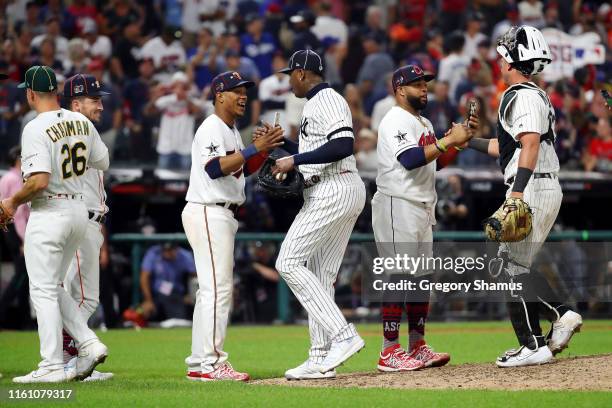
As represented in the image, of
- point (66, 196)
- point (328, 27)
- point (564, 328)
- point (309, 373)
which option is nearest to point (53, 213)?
point (66, 196)

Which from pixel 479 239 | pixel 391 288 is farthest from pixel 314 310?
pixel 479 239

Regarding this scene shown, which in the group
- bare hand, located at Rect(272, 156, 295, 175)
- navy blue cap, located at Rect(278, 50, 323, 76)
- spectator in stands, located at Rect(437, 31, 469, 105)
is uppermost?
spectator in stands, located at Rect(437, 31, 469, 105)

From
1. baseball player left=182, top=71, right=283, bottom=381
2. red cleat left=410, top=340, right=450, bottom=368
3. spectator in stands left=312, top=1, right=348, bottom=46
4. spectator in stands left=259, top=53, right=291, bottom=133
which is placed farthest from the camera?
spectator in stands left=312, top=1, right=348, bottom=46

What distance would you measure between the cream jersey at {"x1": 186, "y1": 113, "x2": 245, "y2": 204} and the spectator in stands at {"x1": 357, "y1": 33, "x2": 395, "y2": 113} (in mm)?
9053

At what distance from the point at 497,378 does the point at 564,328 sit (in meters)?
0.70

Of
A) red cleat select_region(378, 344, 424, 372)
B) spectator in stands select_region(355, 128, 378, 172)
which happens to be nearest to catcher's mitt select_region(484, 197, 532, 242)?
red cleat select_region(378, 344, 424, 372)

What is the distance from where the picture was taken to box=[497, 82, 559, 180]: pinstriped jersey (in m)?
7.79

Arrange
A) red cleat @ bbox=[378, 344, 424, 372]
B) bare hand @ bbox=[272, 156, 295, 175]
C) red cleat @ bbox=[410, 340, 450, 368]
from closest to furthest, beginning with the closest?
bare hand @ bbox=[272, 156, 295, 175] < red cleat @ bbox=[378, 344, 424, 372] < red cleat @ bbox=[410, 340, 450, 368]

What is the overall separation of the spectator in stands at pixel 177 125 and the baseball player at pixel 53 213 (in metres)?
7.69

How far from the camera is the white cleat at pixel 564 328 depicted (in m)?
8.02

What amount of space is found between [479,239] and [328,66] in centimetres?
471

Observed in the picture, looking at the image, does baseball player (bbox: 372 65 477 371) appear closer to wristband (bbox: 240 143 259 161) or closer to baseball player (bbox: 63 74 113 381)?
wristband (bbox: 240 143 259 161)

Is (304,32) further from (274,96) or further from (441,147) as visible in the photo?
(441,147)

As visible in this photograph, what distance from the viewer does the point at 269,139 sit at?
7.83 meters
